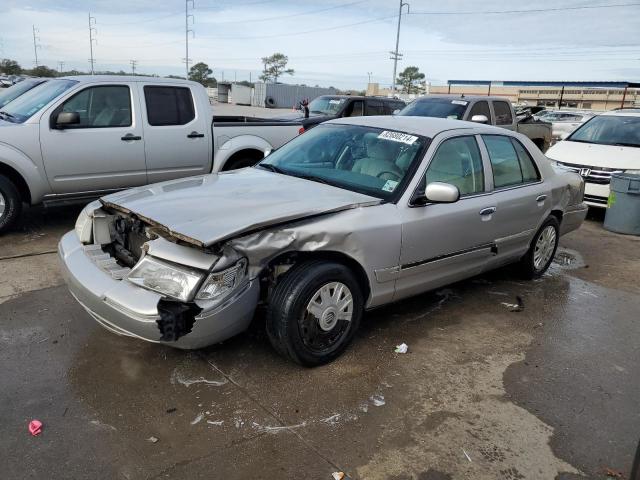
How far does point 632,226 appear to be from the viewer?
26.3 ft

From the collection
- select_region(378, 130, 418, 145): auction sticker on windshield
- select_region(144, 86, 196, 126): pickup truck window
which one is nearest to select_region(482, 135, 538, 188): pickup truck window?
select_region(378, 130, 418, 145): auction sticker on windshield

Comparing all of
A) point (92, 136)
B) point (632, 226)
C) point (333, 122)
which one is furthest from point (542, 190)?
point (92, 136)

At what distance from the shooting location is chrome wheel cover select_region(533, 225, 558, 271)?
5.57 m

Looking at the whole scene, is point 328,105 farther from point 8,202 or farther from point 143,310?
point 143,310

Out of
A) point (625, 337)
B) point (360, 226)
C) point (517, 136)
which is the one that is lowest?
point (625, 337)

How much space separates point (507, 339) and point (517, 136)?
82.3 inches

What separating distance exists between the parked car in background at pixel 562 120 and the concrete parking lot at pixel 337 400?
20.0m

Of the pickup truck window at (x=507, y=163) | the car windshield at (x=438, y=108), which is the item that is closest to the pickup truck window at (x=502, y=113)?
the car windshield at (x=438, y=108)

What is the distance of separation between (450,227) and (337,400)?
1.67 m

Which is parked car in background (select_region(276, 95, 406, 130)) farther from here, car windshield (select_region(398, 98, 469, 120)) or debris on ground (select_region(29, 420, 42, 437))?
debris on ground (select_region(29, 420, 42, 437))

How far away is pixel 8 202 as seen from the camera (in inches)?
238

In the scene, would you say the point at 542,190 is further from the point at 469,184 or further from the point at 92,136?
the point at 92,136

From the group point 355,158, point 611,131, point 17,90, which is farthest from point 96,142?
point 611,131

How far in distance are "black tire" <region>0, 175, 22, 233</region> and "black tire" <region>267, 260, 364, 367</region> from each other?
418 centimetres
